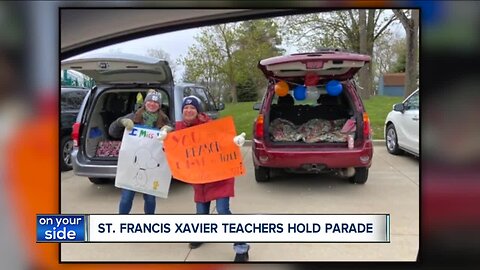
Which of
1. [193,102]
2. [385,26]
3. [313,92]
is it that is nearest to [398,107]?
[385,26]

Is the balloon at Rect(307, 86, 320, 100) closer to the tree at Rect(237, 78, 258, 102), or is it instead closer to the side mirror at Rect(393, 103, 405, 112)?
the tree at Rect(237, 78, 258, 102)

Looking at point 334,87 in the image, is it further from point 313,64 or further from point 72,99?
point 72,99

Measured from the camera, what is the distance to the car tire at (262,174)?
4046 millimetres

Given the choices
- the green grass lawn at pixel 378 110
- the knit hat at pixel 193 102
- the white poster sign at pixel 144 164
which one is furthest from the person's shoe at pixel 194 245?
the green grass lawn at pixel 378 110

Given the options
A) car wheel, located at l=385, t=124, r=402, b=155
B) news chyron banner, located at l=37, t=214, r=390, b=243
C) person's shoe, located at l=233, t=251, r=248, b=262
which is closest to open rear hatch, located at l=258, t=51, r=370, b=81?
car wheel, located at l=385, t=124, r=402, b=155

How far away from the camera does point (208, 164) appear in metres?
3.55

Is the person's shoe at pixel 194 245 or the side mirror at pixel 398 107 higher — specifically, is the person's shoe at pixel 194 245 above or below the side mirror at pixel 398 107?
below

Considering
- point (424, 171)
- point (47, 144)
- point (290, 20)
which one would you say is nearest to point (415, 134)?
point (424, 171)

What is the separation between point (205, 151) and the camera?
11.7ft

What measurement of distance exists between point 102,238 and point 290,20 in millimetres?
2291

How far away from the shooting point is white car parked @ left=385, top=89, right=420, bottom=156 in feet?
11.7

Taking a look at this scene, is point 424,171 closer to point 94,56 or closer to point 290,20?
point 290,20

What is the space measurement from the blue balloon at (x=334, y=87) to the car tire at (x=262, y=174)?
1.08 meters

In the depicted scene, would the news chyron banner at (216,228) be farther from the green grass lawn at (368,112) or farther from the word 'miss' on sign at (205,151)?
the green grass lawn at (368,112)
